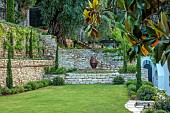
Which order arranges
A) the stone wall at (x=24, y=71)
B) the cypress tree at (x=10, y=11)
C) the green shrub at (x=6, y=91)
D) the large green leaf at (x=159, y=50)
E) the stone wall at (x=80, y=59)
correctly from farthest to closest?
the stone wall at (x=80, y=59), the cypress tree at (x=10, y=11), the stone wall at (x=24, y=71), the green shrub at (x=6, y=91), the large green leaf at (x=159, y=50)

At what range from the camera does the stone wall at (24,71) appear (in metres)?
15.4

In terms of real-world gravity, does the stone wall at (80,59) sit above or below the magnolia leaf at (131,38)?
below

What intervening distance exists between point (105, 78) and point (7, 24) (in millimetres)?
7594

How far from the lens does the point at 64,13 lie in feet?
83.6

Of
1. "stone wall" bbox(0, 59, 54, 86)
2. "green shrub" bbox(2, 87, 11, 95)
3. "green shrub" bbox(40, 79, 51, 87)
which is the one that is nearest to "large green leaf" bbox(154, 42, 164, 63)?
"green shrub" bbox(2, 87, 11, 95)

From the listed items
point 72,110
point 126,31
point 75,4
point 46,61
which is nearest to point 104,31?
point 75,4

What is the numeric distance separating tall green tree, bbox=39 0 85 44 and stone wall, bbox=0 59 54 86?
5855mm

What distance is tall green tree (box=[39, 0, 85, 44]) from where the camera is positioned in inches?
1000

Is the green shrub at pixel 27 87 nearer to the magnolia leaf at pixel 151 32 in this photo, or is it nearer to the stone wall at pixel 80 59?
the stone wall at pixel 80 59

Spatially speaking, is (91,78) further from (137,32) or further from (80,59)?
(137,32)

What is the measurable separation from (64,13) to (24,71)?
9.12 metres

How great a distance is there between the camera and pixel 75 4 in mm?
25953

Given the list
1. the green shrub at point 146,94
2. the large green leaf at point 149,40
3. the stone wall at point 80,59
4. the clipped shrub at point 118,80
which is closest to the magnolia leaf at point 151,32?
the large green leaf at point 149,40

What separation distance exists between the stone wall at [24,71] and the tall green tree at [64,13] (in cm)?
586
